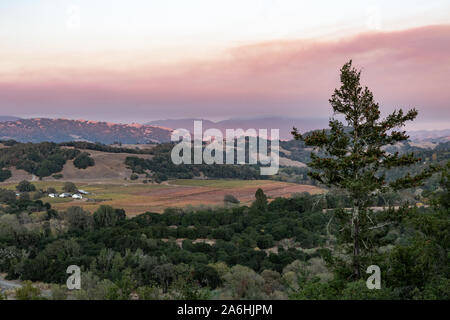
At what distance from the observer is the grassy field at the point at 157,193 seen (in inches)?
4466

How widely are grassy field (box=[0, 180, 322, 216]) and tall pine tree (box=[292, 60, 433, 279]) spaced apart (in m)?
85.2

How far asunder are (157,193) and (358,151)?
422 feet

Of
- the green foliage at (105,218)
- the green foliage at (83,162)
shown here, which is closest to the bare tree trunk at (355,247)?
the green foliage at (105,218)

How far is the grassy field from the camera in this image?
372 ft

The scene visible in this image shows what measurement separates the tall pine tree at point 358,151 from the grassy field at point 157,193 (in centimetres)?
8520

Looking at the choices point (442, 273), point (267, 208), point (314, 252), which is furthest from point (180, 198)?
point (442, 273)

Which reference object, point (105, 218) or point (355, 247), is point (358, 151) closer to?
point (355, 247)

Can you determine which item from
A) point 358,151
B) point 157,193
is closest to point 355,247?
point 358,151

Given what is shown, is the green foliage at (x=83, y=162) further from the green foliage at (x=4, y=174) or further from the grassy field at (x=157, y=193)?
the green foliage at (x=4, y=174)

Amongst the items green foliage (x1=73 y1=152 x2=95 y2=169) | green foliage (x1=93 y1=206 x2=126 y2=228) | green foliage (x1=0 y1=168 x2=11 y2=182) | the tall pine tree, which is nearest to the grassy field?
green foliage (x1=93 y1=206 x2=126 y2=228)

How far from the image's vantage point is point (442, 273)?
21344 millimetres

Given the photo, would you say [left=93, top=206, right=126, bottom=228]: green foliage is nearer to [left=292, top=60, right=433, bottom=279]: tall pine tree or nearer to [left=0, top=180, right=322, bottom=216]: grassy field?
[left=0, top=180, right=322, bottom=216]: grassy field
